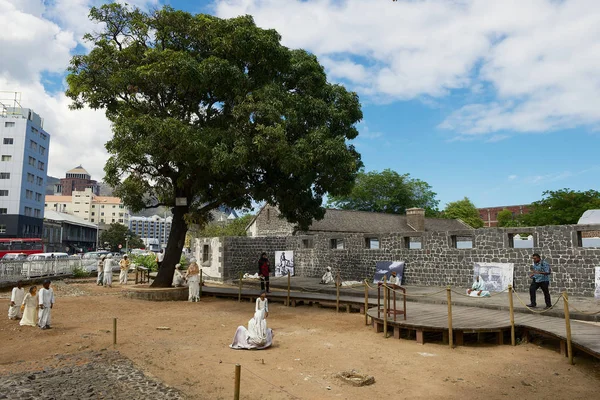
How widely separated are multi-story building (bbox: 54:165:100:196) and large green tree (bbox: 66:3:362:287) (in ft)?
530

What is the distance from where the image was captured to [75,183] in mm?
168250

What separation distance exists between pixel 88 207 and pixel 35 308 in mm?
110189

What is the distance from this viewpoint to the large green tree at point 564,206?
39.2 meters

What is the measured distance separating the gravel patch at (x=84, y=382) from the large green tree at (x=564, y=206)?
41975mm

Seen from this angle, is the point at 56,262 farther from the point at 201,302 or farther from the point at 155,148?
the point at 155,148

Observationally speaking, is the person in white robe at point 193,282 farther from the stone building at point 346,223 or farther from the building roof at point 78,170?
the building roof at point 78,170

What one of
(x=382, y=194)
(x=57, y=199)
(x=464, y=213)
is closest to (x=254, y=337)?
(x=382, y=194)

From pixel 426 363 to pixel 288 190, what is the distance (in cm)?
1014

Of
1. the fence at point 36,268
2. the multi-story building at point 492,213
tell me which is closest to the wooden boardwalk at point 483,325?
the fence at point 36,268

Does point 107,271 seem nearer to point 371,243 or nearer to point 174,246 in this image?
point 174,246

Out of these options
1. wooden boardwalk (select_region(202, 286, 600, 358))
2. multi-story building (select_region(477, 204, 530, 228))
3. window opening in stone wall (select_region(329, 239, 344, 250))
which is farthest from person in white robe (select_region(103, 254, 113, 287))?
multi-story building (select_region(477, 204, 530, 228))

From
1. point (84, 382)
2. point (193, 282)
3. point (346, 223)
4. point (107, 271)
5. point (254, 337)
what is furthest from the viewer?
point (346, 223)

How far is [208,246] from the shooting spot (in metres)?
28.2

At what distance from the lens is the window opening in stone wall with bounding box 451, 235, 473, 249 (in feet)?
57.0
